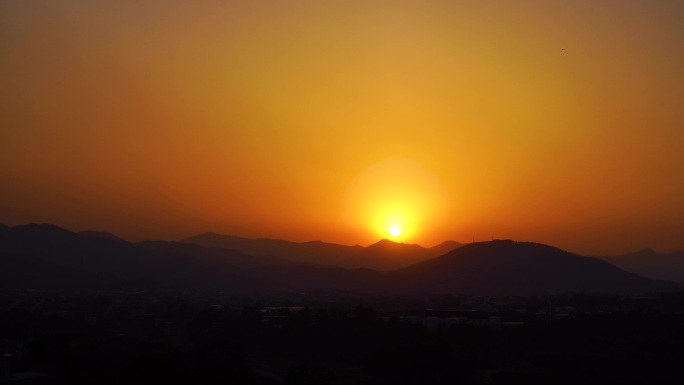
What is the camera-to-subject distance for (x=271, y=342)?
45.9 m

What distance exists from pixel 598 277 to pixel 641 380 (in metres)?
Answer: 107

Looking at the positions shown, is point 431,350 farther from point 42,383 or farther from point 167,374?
point 42,383

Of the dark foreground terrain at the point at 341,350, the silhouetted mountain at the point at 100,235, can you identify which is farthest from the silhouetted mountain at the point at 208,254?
the dark foreground terrain at the point at 341,350

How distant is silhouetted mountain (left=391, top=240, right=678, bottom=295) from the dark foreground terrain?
5994 centimetres

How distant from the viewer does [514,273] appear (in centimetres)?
12725

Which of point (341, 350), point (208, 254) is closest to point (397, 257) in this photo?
point (208, 254)

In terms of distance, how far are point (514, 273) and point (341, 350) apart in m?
89.7

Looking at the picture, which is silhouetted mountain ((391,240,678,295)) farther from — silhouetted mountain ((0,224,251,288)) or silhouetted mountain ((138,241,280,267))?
silhouetted mountain ((138,241,280,267))

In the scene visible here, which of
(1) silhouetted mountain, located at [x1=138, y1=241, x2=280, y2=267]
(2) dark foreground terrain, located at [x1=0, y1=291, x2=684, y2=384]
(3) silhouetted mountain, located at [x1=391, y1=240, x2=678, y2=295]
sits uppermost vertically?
(1) silhouetted mountain, located at [x1=138, y1=241, x2=280, y2=267]

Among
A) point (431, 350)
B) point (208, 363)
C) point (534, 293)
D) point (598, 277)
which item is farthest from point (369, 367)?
point (598, 277)

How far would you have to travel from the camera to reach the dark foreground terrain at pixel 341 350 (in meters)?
29.4

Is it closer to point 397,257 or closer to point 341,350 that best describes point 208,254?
point 397,257

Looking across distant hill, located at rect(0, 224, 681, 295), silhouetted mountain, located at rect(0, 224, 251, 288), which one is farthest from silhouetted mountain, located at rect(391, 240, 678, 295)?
silhouetted mountain, located at rect(0, 224, 251, 288)

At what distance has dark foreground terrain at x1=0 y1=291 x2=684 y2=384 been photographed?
29.4 meters
